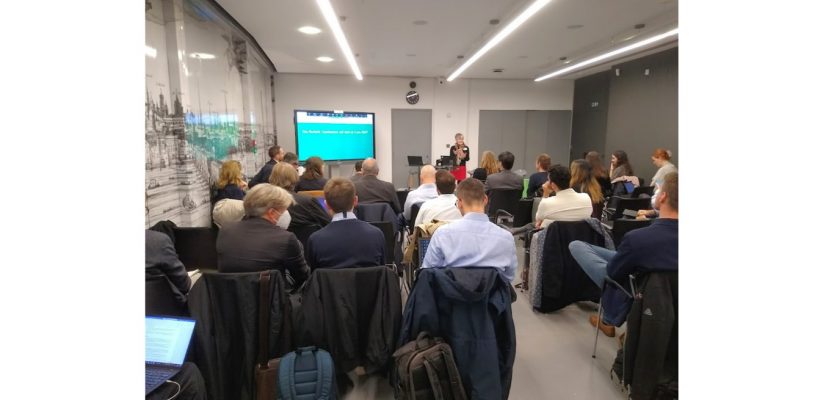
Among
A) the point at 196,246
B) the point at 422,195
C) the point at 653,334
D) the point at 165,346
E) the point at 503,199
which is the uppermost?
the point at 422,195

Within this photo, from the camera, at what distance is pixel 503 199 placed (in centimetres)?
503

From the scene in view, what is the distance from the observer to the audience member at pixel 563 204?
318cm

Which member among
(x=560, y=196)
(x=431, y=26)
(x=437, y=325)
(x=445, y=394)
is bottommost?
(x=445, y=394)

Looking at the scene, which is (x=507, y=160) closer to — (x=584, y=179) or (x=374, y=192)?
(x=584, y=179)

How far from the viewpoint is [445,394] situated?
191 centimetres

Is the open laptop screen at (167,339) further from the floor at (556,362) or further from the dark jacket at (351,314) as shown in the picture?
the floor at (556,362)

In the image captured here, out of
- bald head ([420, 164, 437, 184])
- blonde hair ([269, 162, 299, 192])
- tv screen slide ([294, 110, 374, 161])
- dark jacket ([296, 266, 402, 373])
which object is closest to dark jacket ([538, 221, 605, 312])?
bald head ([420, 164, 437, 184])

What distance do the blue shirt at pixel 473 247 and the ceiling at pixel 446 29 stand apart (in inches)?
122

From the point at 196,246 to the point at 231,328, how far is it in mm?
1211

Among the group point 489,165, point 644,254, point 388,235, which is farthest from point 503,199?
point 644,254
